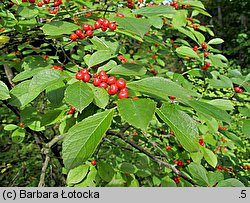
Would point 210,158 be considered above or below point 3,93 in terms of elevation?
below

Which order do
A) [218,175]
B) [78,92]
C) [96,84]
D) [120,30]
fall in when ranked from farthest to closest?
1. [218,175]
2. [120,30]
3. [96,84]
4. [78,92]

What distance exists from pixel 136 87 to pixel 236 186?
3.34ft

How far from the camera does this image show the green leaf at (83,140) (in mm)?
734

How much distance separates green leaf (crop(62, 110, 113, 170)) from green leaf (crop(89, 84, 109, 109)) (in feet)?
0.29

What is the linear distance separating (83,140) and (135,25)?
455 mm

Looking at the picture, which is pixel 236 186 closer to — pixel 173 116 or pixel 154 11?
pixel 173 116

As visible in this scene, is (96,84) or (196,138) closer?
(196,138)

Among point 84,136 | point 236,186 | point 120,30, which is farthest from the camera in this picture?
point 236,186

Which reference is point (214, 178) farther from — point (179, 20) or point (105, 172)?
point (179, 20)

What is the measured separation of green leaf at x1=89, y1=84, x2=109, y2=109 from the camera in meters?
0.91

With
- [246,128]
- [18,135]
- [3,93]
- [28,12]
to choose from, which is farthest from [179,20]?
[18,135]

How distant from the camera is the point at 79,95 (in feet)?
2.85
